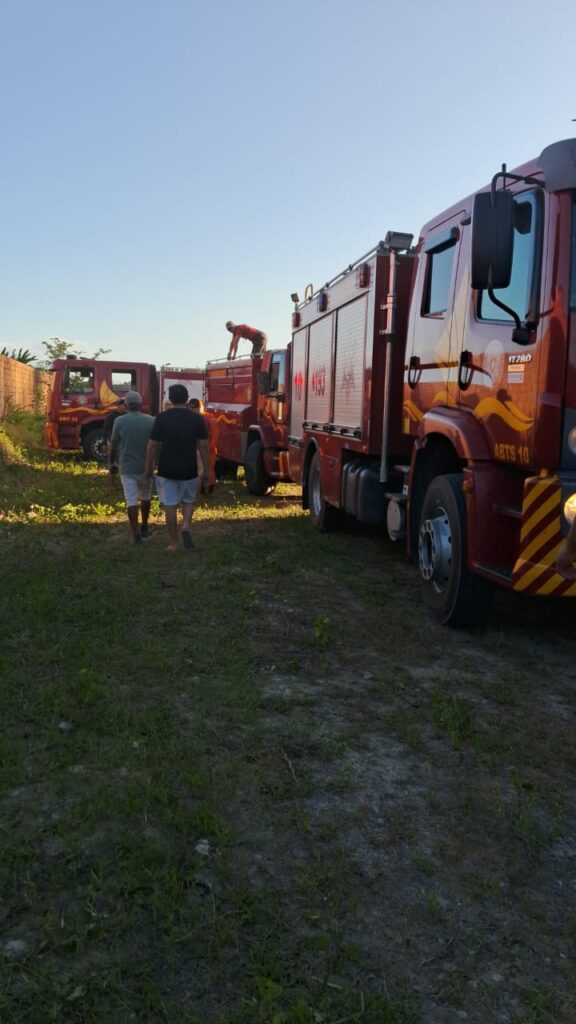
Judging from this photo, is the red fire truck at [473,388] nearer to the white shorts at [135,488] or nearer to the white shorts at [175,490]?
the white shorts at [175,490]

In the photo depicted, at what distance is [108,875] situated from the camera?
2877 millimetres

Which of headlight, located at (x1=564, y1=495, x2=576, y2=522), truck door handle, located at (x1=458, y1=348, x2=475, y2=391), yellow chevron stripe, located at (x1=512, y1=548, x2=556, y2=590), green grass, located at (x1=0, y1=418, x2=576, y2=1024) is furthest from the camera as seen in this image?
truck door handle, located at (x1=458, y1=348, x2=475, y2=391)

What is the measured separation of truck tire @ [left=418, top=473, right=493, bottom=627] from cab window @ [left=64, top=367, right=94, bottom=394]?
43.4 ft

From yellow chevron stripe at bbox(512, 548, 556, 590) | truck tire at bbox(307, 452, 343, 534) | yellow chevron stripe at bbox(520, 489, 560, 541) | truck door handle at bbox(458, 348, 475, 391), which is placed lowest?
truck tire at bbox(307, 452, 343, 534)

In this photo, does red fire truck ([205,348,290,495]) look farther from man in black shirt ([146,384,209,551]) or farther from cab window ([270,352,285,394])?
man in black shirt ([146,384,209,551])

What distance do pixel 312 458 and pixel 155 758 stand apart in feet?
24.9

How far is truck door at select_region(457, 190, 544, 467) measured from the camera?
5.01 metres

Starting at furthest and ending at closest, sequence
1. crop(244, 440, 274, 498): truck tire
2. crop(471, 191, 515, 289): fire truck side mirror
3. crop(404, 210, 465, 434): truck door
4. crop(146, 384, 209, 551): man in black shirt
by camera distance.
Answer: crop(244, 440, 274, 498): truck tire
crop(146, 384, 209, 551): man in black shirt
crop(404, 210, 465, 434): truck door
crop(471, 191, 515, 289): fire truck side mirror

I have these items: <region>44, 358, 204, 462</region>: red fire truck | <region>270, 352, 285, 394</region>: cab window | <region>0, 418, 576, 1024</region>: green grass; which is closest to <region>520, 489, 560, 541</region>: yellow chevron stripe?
<region>0, 418, 576, 1024</region>: green grass

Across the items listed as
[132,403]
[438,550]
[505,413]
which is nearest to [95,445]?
[132,403]

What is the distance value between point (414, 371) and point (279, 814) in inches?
182

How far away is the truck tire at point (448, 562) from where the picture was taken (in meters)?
5.87

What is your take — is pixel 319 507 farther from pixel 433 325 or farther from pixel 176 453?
pixel 433 325

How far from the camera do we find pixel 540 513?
16.1 feet
